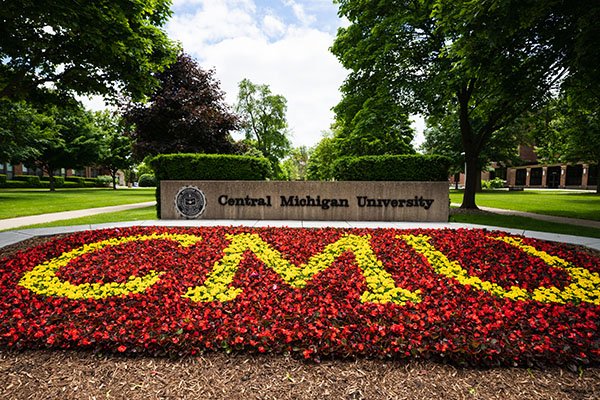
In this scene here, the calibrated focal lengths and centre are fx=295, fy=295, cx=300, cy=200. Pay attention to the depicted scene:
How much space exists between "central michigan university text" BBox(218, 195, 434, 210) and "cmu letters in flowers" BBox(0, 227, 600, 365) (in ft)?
13.0

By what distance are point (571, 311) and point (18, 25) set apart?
1369cm

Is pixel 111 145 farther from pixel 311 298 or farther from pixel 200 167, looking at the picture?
pixel 311 298

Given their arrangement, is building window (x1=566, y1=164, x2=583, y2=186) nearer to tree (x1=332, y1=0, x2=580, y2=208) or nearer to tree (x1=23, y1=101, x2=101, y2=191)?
tree (x1=332, y1=0, x2=580, y2=208)

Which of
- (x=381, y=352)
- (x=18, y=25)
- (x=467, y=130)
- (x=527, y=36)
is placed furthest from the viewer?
(x=467, y=130)

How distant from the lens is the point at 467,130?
14953 millimetres

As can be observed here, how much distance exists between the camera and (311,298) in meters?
3.90

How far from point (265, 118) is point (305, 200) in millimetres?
30426

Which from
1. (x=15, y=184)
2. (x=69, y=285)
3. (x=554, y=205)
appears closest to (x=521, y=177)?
(x=554, y=205)

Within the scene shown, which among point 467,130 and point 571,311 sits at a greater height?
point 467,130

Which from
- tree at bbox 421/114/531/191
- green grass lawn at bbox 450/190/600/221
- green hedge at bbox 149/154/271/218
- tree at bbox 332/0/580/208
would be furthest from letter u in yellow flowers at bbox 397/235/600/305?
tree at bbox 421/114/531/191

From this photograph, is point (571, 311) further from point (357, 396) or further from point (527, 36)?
point (527, 36)

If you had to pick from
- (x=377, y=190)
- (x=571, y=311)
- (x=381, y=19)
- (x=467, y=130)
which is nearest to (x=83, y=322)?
(x=571, y=311)

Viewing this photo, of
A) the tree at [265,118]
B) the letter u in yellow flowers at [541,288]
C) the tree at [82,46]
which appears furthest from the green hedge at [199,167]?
the tree at [265,118]

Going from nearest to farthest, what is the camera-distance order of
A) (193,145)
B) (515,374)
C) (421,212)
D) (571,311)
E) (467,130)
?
(515,374)
(571,311)
(421,212)
(467,130)
(193,145)
